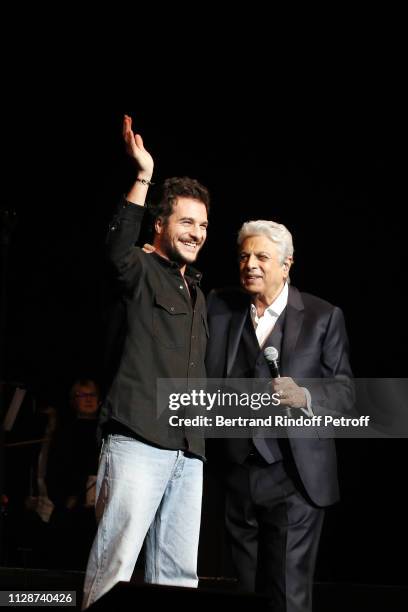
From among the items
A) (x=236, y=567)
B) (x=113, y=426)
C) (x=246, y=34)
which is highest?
(x=246, y=34)

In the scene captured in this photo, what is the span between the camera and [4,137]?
5188 millimetres

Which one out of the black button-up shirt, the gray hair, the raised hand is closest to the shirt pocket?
the black button-up shirt

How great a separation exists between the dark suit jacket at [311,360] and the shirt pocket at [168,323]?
1.04 feet

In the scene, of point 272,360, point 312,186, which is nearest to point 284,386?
point 272,360

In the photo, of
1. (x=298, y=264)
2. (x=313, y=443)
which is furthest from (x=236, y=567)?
(x=298, y=264)

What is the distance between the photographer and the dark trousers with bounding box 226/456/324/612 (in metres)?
2.83

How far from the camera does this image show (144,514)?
2455 mm

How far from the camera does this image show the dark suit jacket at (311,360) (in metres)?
2.89

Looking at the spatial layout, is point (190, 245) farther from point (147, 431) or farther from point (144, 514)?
point (144, 514)

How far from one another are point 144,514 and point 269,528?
583mm

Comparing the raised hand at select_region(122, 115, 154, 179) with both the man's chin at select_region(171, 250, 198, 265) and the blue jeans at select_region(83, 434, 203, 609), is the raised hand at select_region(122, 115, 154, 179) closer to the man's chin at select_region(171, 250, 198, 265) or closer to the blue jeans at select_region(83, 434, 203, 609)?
the man's chin at select_region(171, 250, 198, 265)

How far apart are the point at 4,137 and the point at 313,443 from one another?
3.11m

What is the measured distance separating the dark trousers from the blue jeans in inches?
12.6

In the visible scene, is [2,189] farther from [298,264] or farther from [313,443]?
[313,443]
